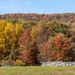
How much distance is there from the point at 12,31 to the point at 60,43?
10.4 meters

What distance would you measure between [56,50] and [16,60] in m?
8.88

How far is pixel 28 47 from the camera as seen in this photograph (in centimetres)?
5325

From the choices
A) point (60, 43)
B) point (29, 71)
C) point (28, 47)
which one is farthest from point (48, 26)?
point (29, 71)

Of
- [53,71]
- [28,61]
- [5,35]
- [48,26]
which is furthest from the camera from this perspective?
[48,26]

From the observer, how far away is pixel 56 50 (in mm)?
57031

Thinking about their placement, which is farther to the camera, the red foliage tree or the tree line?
the red foliage tree

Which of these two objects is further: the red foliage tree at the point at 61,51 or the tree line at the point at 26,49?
the red foliage tree at the point at 61,51

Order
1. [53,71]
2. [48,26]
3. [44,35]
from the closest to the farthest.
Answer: [53,71]
[44,35]
[48,26]

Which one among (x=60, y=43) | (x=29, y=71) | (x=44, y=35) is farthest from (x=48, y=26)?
(x=29, y=71)

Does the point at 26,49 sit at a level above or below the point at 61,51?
above

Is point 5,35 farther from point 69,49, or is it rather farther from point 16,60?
point 69,49

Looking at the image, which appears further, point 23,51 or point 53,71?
point 23,51

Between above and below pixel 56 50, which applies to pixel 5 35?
above

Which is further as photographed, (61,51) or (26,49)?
(61,51)
